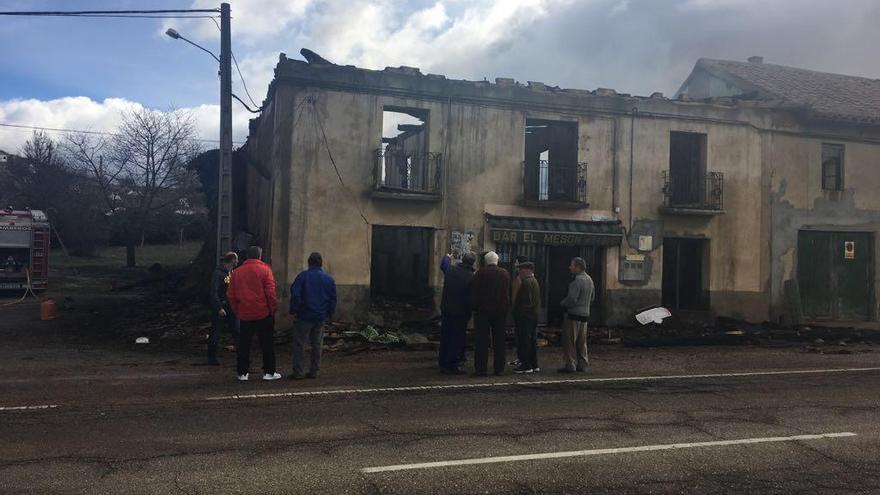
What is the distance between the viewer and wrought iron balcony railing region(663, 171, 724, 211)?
17297mm

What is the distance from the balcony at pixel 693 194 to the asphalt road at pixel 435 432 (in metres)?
7.56

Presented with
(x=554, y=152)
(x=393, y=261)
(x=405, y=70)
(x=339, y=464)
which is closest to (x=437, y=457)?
(x=339, y=464)

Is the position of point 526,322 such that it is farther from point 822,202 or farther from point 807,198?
point 822,202

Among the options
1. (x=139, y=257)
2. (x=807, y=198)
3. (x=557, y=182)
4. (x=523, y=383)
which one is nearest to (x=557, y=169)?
(x=557, y=182)

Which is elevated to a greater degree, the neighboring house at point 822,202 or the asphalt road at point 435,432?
the neighboring house at point 822,202

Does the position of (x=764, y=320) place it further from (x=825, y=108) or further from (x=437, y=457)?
(x=437, y=457)

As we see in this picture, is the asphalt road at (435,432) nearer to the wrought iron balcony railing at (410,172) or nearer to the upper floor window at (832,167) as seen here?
the wrought iron balcony railing at (410,172)

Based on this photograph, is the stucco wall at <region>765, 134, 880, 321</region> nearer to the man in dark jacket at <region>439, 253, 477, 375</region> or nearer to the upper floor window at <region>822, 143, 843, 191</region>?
the upper floor window at <region>822, 143, 843, 191</region>

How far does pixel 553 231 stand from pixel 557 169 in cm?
168

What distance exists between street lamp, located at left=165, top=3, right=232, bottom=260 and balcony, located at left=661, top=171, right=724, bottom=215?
10.5 m

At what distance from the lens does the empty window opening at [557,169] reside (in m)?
Result: 16.7

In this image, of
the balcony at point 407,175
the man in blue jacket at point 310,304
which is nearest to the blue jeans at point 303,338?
the man in blue jacket at point 310,304

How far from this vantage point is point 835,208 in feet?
Result: 61.5

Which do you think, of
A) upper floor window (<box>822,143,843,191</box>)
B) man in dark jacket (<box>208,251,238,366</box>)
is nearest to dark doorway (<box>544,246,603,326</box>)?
upper floor window (<box>822,143,843,191</box>)
